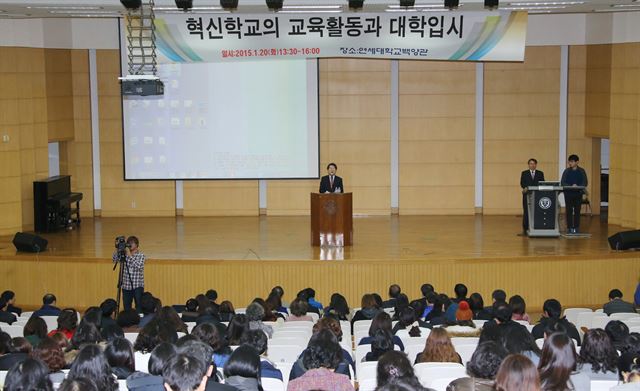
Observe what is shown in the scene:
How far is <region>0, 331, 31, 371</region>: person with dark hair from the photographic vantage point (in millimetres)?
6062

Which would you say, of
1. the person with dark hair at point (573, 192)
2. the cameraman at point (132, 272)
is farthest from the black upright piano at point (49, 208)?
the person with dark hair at point (573, 192)

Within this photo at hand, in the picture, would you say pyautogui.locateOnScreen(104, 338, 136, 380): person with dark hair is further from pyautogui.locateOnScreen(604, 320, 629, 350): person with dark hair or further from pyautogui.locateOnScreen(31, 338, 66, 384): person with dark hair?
pyautogui.locateOnScreen(604, 320, 629, 350): person with dark hair

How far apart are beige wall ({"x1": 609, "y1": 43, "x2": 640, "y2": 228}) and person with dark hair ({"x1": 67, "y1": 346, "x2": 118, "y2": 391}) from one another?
1045cm

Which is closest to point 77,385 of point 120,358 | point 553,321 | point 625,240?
point 120,358

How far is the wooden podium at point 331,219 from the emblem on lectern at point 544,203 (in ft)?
8.42

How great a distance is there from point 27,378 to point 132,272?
21.3ft

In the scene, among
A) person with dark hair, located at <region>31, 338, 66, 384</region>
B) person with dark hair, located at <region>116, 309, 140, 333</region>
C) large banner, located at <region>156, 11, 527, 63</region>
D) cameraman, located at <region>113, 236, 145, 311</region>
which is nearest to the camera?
person with dark hair, located at <region>31, 338, 66, 384</region>

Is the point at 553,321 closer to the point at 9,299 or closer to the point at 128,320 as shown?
the point at 128,320

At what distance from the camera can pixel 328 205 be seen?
12398 millimetres

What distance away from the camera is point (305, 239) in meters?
13.5

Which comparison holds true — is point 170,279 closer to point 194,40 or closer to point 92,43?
point 194,40

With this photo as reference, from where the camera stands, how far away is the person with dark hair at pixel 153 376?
4.95 meters

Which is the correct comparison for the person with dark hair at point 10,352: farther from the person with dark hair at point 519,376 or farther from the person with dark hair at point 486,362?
the person with dark hair at point 519,376

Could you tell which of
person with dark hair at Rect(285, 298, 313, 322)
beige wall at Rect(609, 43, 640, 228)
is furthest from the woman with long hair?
beige wall at Rect(609, 43, 640, 228)
